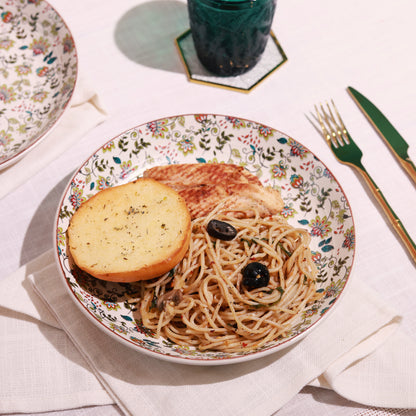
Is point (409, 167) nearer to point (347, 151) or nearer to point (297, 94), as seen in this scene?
point (347, 151)

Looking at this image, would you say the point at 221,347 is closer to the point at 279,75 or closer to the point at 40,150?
the point at 40,150

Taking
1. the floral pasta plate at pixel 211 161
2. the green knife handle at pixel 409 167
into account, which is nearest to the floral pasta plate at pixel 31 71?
the floral pasta plate at pixel 211 161

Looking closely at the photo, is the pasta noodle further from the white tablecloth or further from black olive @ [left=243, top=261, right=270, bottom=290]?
the white tablecloth

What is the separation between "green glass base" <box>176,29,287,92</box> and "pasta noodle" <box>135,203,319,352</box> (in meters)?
1.16

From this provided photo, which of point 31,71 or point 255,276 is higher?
point 31,71

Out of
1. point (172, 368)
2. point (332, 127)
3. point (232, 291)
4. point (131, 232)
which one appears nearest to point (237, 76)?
point (332, 127)

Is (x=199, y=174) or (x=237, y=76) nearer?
(x=199, y=174)

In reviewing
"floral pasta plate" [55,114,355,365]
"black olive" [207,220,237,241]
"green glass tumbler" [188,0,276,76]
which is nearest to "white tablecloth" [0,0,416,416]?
"green glass tumbler" [188,0,276,76]

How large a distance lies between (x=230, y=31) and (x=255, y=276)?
5.11 ft

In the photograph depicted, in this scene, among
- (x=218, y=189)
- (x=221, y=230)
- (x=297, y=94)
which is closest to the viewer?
(x=221, y=230)

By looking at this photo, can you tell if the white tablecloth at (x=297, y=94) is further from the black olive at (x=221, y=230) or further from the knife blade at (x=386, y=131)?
the black olive at (x=221, y=230)

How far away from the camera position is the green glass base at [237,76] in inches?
118

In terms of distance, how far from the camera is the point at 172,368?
190 centimetres

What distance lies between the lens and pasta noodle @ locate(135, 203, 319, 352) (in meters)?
1.93
